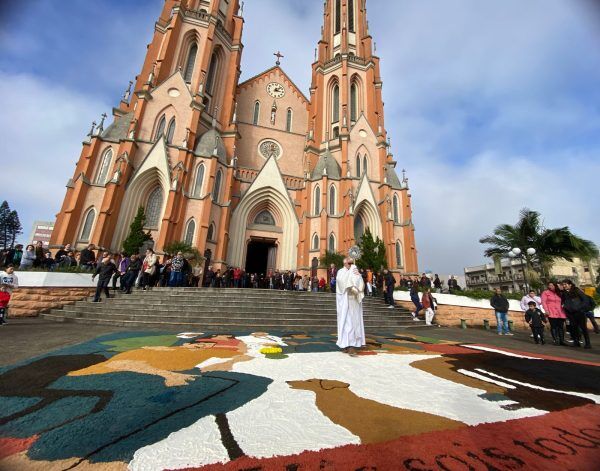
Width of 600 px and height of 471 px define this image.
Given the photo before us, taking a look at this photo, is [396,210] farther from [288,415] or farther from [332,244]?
[288,415]

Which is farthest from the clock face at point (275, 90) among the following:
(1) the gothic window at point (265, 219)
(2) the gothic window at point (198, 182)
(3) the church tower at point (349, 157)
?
(1) the gothic window at point (265, 219)

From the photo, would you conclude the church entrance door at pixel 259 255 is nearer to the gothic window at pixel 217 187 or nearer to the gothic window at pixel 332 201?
the gothic window at pixel 217 187

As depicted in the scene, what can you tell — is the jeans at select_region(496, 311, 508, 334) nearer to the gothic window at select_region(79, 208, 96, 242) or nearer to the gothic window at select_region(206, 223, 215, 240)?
the gothic window at select_region(206, 223, 215, 240)

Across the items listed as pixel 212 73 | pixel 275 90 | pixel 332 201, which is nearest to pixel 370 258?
pixel 332 201

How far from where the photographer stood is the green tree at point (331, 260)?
687 inches

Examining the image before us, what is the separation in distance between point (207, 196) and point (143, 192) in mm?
4329

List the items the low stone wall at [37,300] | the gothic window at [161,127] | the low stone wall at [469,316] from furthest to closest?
1. the gothic window at [161,127]
2. the low stone wall at [469,316]
3. the low stone wall at [37,300]

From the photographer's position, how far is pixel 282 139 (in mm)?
26297

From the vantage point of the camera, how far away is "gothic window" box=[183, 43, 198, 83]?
2241 cm

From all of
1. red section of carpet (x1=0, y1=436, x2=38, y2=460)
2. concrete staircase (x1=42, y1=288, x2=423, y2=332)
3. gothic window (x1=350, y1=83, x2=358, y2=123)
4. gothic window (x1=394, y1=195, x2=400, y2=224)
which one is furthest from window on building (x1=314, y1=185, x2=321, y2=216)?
red section of carpet (x1=0, y1=436, x2=38, y2=460)

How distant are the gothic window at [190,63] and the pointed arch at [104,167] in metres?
9.17

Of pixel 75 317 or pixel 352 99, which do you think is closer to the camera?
pixel 75 317

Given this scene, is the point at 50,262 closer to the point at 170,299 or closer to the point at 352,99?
the point at 170,299

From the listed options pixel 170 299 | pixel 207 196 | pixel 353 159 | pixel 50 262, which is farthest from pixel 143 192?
pixel 353 159
